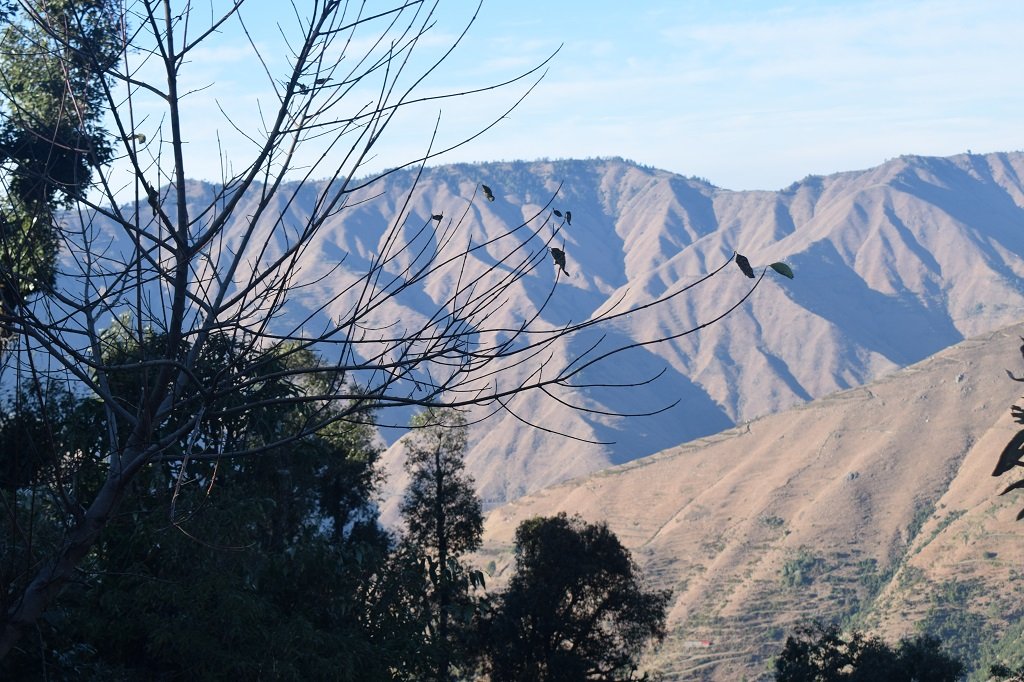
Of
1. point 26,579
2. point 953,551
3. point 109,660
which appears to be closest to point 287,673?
point 109,660

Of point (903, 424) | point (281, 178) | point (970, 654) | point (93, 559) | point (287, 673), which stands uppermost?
point (281, 178)

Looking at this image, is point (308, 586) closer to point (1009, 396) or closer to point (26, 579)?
point (26, 579)

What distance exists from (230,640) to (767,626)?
7180 centimetres

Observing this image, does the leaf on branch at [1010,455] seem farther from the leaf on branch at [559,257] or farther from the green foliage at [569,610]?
the green foliage at [569,610]

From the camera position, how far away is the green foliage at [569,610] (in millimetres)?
23469

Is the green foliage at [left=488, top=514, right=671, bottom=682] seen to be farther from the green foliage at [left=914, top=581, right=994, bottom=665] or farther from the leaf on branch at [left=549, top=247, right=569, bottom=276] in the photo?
the green foliage at [left=914, top=581, right=994, bottom=665]

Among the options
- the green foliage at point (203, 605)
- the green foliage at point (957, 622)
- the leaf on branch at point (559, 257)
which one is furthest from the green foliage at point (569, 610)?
the green foliage at point (957, 622)

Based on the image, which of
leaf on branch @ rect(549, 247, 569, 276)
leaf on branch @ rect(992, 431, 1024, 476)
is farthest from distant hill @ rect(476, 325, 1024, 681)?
leaf on branch @ rect(549, 247, 569, 276)

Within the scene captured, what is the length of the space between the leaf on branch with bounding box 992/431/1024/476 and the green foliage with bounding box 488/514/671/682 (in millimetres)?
17593

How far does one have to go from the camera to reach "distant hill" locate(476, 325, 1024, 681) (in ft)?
234

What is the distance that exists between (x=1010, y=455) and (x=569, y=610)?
19028mm

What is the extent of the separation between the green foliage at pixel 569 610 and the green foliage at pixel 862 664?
3.62 m

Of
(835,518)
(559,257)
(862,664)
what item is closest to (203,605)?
(559,257)

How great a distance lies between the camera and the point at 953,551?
7725 cm
